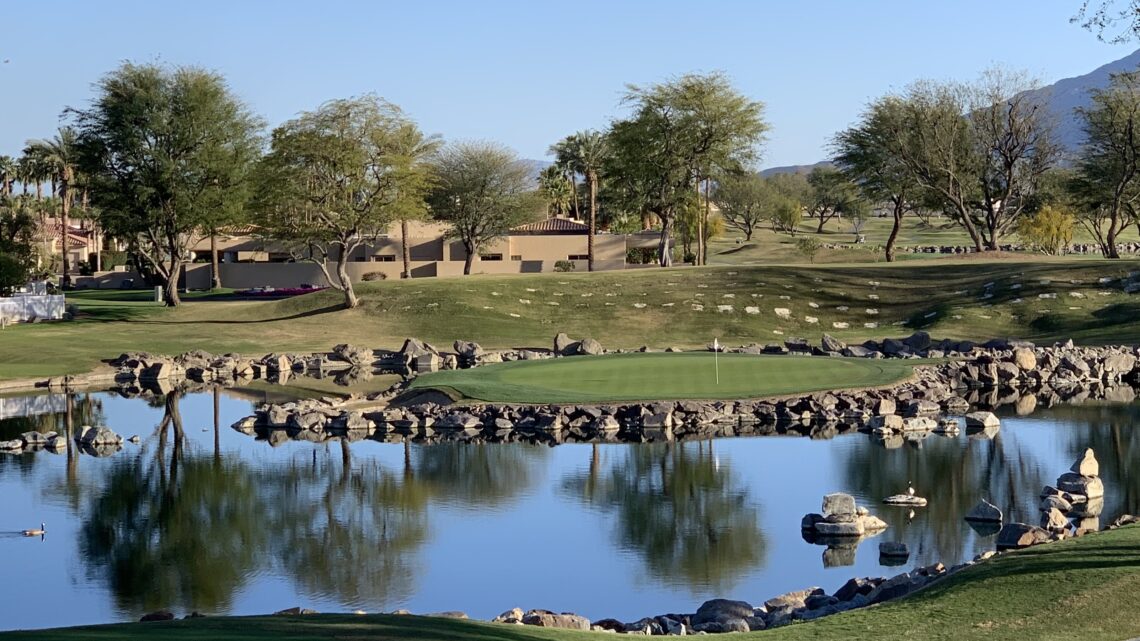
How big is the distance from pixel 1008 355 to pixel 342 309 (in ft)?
115

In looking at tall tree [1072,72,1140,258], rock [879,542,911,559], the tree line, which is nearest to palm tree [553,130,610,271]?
the tree line

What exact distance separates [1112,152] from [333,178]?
47.8 m

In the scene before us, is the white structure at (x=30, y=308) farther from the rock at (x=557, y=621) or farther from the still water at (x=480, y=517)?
the rock at (x=557, y=621)

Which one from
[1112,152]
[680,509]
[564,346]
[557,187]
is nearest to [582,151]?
[557,187]

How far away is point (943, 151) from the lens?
8288 cm

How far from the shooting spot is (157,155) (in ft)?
237

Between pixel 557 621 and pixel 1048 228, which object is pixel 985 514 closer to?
pixel 557 621

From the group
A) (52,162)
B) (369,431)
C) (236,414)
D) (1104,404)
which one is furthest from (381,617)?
(52,162)

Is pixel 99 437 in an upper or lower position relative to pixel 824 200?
lower

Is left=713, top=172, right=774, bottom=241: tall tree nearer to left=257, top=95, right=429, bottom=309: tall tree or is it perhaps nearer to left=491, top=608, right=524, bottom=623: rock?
left=257, top=95, right=429, bottom=309: tall tree

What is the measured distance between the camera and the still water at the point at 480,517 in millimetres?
20266

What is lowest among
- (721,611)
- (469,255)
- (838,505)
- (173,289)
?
(721,611)

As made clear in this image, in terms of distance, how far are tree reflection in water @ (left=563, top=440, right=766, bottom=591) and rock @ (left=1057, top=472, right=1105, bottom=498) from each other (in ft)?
19.9

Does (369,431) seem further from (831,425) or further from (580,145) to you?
(580,145)
